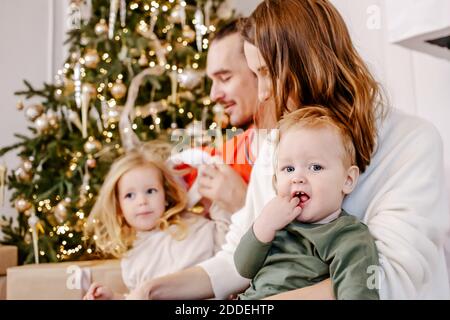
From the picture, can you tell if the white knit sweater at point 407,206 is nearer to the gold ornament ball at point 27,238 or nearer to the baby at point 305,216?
the baby at point 305,216

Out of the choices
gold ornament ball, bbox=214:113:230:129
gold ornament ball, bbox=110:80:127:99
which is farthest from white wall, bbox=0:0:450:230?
gold ornament ball, bbox=214:113:230:129

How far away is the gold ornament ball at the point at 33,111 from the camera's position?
1.63 meters

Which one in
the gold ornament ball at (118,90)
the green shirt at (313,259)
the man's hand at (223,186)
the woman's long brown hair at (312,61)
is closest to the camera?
the green shirt at (313,259)

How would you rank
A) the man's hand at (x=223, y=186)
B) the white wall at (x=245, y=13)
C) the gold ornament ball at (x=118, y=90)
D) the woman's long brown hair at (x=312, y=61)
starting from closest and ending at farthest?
the woman's long brown hair at (x=312, y=61) → the white wall at (x=245, y=13) → the man's hand at (x=223, y=186) → the gold ornament ball at (x=118, y=90)

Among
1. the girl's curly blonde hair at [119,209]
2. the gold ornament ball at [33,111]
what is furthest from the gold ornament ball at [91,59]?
the girl's curly blonde hair at [119,209]

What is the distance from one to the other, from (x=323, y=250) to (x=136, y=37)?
1067 mm

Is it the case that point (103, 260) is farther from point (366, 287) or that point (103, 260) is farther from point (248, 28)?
point (366, 287)

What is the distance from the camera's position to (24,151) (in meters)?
Result: 1.66

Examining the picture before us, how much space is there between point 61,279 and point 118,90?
569mm

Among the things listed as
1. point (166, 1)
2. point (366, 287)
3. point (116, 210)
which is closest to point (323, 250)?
point (366, 287)

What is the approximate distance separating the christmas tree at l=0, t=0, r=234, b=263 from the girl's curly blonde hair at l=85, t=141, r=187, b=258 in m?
0.14

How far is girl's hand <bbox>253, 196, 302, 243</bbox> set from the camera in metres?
0.79

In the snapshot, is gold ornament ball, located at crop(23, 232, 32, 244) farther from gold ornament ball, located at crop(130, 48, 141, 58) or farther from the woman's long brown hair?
the woman's long brown hair

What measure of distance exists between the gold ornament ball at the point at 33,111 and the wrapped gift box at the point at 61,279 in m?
0.48
